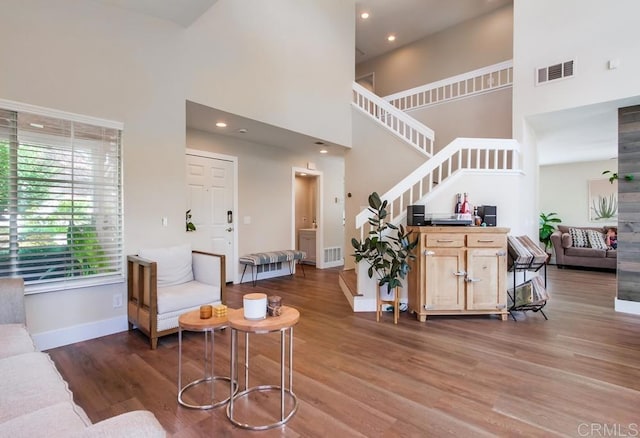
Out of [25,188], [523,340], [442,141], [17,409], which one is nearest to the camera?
[17,409]

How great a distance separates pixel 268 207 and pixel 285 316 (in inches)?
167

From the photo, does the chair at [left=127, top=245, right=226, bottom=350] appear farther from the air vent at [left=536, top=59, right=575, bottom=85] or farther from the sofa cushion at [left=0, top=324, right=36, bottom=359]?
the air vent at [left=536, top=59, right=575, bottom=85]

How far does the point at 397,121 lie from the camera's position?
5.67 metres

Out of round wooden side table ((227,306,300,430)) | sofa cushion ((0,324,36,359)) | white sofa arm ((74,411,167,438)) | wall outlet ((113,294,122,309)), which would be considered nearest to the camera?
white sofa arm ((74,411,167,438))

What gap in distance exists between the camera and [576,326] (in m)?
3.40

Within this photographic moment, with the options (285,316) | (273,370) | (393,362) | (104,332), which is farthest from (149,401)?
(393,362)

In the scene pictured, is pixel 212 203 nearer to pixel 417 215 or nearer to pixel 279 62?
pixel 279 62

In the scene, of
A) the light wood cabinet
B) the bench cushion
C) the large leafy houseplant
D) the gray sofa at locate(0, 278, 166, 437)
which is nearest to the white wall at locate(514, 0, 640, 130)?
the light wood cabinet

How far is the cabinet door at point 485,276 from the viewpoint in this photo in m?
3.53

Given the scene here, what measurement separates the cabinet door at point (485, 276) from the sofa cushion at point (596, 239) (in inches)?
191

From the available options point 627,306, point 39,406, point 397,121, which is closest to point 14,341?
point 39,406

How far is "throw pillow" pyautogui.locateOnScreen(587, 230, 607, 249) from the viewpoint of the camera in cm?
664

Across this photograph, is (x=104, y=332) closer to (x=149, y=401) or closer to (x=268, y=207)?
(x=149, y=401)

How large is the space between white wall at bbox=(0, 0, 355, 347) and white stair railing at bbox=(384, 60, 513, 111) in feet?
8.17
